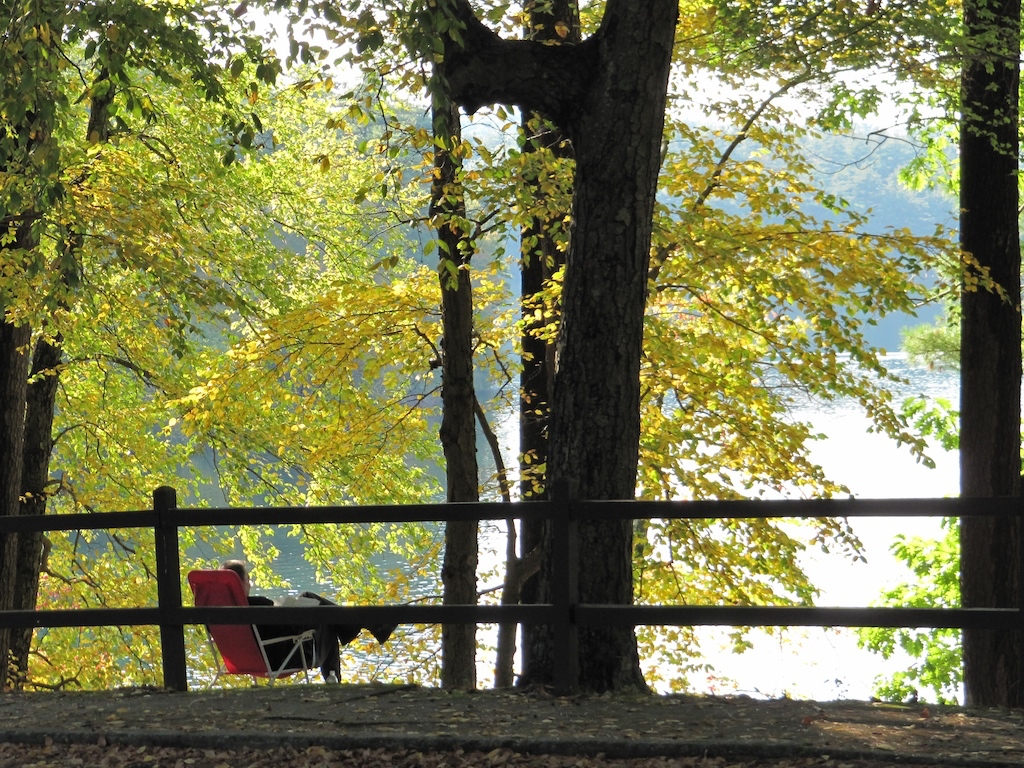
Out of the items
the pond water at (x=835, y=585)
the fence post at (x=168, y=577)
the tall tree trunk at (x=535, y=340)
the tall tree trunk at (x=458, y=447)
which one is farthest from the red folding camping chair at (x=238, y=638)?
the pond water at (x=835, y=585)

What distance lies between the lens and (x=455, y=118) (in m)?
10.1

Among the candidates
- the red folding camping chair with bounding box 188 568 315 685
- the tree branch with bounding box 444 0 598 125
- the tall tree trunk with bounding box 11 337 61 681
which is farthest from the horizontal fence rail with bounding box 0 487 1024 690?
the tall tree trunk with bounding box 11 337 61 681

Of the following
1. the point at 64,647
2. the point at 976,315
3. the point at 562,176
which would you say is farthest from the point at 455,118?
the point at 64,647

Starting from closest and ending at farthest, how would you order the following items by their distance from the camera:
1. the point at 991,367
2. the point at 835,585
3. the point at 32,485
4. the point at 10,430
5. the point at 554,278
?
the point at 991,367
the point at 554,278
the point at 10,430
the point at 32,485
the point at 835,585

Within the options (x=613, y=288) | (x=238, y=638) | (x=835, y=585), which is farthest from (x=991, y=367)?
(x=835, y=585)

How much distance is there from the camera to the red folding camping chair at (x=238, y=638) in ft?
28.6

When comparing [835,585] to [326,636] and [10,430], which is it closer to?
[10,430]

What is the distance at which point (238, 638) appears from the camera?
9.12 m

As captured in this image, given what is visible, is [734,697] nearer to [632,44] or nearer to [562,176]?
[632,44]

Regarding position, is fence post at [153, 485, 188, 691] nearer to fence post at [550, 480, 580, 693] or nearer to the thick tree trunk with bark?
the thick tree trunk with bark

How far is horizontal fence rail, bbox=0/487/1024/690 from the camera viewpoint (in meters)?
5.83

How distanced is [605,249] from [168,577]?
321 centimetres

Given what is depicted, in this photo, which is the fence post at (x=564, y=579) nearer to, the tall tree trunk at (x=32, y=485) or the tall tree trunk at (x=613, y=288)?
the tall tree trunk at (x=613, y=288)

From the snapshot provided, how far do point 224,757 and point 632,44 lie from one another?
14.4 ft
